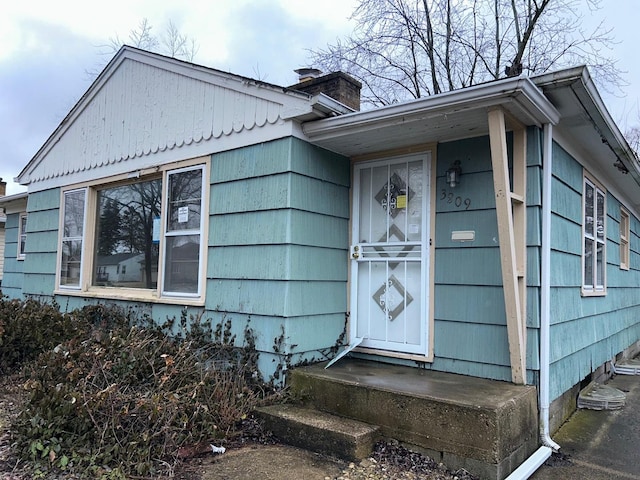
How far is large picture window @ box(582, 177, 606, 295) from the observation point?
496 centimetres

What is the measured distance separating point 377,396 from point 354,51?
528 inches

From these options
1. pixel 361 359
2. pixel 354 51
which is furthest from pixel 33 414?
pixel 354 51

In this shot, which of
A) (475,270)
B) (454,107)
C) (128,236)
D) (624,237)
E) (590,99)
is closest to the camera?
(454,107)

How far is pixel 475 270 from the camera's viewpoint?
3936 millimetres

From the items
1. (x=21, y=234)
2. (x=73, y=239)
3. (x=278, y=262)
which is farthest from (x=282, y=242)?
(x=21, y=234)

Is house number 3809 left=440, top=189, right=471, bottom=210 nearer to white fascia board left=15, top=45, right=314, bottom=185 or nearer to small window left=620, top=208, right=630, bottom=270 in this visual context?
white fascia board left=15, top=45, right=314, bottom=185

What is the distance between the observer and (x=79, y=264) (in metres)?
6.45

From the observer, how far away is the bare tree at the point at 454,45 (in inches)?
538

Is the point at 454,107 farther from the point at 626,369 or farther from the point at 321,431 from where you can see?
the point at 626,369

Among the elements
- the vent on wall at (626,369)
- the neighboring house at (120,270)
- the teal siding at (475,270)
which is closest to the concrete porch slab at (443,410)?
the teal siding at (475,270)

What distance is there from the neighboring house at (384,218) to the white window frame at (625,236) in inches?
63.7

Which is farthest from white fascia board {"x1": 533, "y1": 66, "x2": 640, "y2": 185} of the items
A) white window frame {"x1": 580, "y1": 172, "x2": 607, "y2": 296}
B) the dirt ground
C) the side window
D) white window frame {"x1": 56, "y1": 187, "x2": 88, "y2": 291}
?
the side window

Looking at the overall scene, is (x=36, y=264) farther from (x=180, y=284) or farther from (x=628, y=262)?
(x=628, y=262)

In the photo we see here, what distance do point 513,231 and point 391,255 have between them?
126 cm
